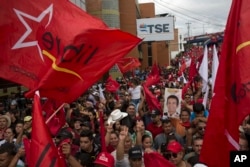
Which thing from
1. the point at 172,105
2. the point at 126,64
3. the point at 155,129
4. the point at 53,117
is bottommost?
the point at 155,129

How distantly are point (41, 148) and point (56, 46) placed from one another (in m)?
1.51

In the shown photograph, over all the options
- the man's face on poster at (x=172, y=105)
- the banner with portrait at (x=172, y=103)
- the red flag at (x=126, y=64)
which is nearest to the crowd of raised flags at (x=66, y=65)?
the banner with portrait at (x=172, y=103)

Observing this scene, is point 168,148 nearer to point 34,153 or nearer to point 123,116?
point 34,153

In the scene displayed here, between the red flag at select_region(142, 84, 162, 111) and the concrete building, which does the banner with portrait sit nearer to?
the red flag at select_region(142, 84, 162, 111)

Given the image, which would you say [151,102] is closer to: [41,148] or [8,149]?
[8,149]

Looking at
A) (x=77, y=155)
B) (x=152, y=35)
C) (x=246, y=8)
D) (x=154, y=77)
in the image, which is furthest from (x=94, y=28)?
(x=152, y=35)

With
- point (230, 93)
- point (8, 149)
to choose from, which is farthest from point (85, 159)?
point (230, 93)

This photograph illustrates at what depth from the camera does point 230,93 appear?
3.04 meters

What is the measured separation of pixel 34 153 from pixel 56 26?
5.85 feet

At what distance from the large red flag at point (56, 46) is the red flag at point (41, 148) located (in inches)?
24.5

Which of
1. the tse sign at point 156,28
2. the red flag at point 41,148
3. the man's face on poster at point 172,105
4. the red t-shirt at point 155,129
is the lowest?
the red t-shirt at point 155,129

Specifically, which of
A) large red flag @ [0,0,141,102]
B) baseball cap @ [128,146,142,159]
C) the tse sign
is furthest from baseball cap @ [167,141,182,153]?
the tse sign

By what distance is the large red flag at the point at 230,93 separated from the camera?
2.93 m

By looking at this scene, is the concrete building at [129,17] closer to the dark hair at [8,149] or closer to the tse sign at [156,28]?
the tse sign at [156,28]
